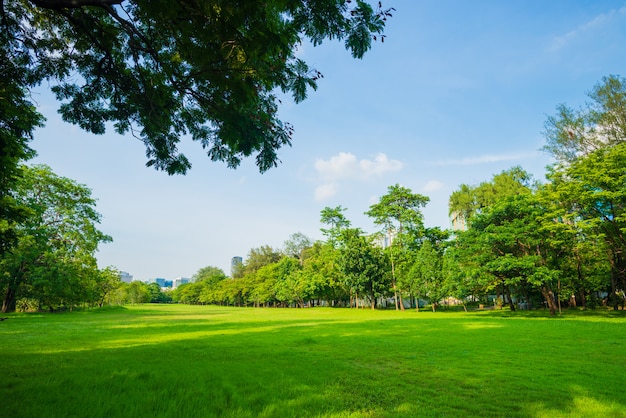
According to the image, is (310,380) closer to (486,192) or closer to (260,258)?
(486,192)

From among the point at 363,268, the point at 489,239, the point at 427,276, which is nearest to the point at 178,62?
the point at 489,239

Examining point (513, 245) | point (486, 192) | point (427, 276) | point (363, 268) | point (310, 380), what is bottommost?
point (310, 380)

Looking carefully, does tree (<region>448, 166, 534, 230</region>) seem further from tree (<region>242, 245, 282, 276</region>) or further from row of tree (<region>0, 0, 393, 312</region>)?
tree (<region>242, 245, 282, 276</region>)

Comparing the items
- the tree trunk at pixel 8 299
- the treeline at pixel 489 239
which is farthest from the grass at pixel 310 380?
the tree trunk at pixel 8 299

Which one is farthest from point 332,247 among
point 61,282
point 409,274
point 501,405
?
point 501,405

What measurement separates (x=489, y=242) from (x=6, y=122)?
2763 centimetres

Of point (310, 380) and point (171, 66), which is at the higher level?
point (171, 66)

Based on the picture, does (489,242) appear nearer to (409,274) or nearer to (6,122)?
(409,274)

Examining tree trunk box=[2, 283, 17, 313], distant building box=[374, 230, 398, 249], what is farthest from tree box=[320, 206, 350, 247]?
tree trunk box=[2, 283, 17, 313]

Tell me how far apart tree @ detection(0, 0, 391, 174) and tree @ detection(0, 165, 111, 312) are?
28131 mm

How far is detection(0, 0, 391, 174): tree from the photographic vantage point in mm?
3959

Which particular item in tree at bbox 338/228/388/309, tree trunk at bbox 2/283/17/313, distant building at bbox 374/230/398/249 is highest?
distant building at bbox 374/230/398/249

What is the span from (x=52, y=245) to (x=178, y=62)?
3527 centimetres

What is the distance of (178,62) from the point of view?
16.6 ft
